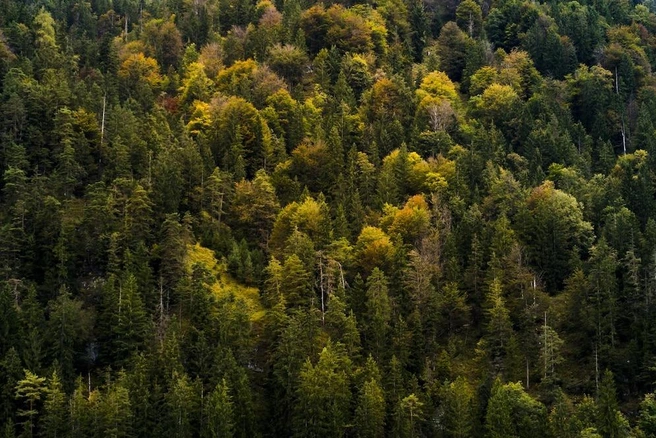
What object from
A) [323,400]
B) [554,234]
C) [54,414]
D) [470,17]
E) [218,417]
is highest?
[470,17]

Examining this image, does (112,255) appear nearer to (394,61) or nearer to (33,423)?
(33,423)

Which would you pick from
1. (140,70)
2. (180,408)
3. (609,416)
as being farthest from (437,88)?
(180,408)

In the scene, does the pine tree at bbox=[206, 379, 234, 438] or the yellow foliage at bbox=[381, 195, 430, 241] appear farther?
the yellow foliage at bbox=[381, 195, 430, 241]

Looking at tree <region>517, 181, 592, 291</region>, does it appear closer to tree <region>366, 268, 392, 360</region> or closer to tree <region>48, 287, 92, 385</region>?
tree <region>366, 268, 392, 360</region>

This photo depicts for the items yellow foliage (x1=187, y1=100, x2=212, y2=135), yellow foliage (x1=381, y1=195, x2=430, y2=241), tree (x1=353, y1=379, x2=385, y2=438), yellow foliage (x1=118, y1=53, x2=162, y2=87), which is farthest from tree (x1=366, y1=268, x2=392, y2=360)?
yellow foliage (x1=118, y1=53, x2=162, y2=87)

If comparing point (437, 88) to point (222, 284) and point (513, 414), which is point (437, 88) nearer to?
point (222, 284)

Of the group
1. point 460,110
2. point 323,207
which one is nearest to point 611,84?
point 460,110

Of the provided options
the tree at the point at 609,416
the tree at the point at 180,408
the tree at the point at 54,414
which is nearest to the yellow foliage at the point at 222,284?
the tree at the point at 180,408

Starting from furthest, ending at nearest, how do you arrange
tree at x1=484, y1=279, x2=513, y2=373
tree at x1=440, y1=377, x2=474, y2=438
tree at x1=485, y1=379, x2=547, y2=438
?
1. tree at x1=484, y1=279, x2=513, y2=373
2. tree at x1=440, y1=377, x2=474, y2=438
3. tree at x1=485, y1=379, x2=547, y2=438

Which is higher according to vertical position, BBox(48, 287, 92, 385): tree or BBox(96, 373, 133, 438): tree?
BBox(48, 287, 92, 385): tree
